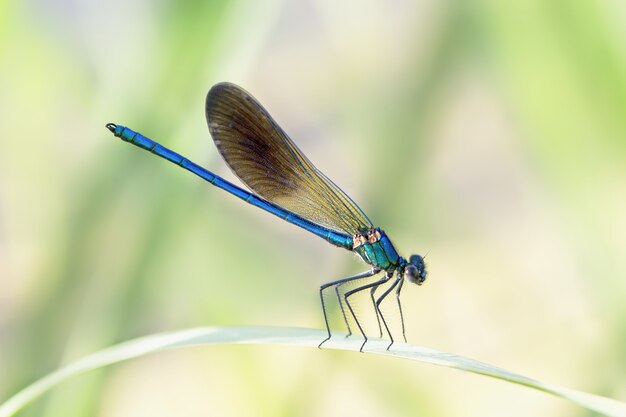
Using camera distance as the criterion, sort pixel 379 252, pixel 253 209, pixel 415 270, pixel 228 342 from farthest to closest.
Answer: pixel 253 209, pixel 379 252, pixel 415 270, pixel 228 342

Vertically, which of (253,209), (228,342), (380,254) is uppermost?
(253,209)

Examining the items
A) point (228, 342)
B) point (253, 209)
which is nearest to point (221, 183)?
point (253, 209)

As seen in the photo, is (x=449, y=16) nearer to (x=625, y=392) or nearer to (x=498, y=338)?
(x=625, y=392)

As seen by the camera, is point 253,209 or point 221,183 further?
point 253,209

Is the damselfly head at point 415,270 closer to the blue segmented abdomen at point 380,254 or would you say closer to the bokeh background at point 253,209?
the blue segmented abdomen at point 380,254

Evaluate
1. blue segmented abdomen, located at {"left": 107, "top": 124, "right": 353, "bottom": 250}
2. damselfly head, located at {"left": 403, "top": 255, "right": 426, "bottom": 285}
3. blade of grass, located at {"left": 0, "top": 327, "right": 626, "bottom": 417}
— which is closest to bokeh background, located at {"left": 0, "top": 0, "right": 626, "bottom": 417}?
blue segmented abdomen, located at {"left": 107, "top": 124, "right": 353, "bottom": 250}

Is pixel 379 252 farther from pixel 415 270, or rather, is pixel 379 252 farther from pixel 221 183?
pixel 221 183

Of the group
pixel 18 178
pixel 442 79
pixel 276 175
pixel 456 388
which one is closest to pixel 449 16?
pixel 442 79
